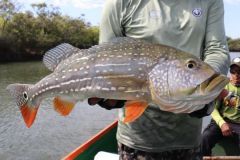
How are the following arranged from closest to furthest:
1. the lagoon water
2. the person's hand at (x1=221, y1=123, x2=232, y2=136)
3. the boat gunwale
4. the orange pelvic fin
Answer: the orange pelvic fin → the boat gunwale → the person's hand at (x1=221, y1=123, x2=232, y2=136) → the lagoon water

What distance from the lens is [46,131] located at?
1850 cm

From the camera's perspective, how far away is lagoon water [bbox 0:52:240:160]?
619 inches

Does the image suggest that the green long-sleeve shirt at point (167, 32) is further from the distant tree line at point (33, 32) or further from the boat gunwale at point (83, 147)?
the distant tree line at point (33, 32)

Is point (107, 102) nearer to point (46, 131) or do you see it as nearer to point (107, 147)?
point (107, 147)

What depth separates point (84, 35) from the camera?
7688 centimetres

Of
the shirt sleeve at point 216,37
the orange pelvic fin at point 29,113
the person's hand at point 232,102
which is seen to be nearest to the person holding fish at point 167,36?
the shirt sleeve at point 216,37

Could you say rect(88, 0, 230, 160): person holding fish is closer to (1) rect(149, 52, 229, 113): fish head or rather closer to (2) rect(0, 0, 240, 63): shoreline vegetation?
(1) rect(149, 52, 229, 113): fish head

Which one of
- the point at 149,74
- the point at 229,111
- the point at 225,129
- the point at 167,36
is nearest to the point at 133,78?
the point at 149,74

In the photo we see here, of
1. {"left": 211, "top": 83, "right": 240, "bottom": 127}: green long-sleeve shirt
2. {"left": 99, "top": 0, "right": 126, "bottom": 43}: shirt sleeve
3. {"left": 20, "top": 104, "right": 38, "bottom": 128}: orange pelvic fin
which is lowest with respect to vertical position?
{"left": 211, "top": 83, "right": 240, "bottom": 127}: green long-sleeve shirt

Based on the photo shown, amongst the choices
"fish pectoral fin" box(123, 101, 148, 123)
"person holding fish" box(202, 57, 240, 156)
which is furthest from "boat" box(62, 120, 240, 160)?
"fish pectoral fin" box(123, 101, 148, 123)

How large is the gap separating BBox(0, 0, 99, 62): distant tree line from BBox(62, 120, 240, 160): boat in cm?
4666

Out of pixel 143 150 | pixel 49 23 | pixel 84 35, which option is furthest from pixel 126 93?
pixel 84 35

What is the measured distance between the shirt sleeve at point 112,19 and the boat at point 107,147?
10.0 feet

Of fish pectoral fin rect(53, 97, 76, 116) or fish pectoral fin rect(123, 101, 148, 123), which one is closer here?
fish pectoral fin rect(123, 101, 148, 123)
